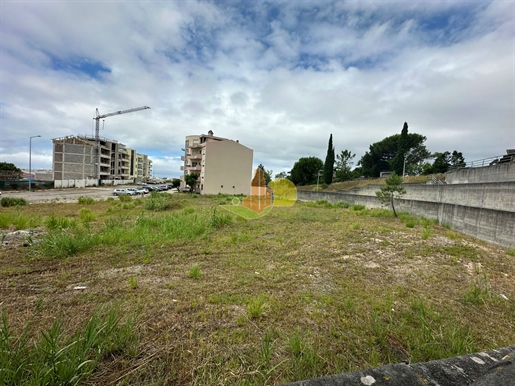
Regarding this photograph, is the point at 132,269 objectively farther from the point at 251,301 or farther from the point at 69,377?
the point at 69,377

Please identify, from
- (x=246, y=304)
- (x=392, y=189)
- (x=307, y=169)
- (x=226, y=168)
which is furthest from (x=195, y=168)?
(x=246, y=304)

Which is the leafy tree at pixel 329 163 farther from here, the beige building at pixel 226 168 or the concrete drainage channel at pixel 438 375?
the concrete drainage channel at pixel 438 375

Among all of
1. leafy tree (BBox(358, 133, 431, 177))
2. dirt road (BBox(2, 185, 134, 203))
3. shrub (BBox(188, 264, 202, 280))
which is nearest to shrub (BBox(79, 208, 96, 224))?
shrub (BBox(188, 264, 202, 280))

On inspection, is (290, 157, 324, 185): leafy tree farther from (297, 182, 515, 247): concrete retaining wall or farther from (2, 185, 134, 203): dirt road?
(2, 185, 134, 203): dirt road

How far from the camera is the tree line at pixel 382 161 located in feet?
105

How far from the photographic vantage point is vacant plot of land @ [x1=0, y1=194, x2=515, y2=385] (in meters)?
2.04

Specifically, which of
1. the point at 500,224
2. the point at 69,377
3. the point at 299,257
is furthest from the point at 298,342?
the point at 500,224

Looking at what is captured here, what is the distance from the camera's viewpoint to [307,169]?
156 ft

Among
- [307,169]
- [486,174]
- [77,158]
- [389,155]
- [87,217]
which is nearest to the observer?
[87,217]

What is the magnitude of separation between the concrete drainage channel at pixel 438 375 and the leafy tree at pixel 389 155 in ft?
137

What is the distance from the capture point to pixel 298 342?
2.25 m

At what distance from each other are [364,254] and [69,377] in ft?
20.0

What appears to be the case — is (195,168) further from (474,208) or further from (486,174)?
(474,208)

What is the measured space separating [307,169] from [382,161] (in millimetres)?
15200
